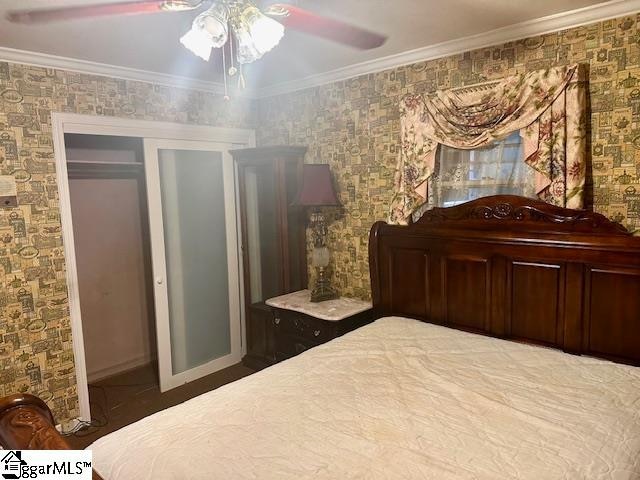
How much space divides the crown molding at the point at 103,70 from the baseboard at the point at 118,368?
244 centimetres

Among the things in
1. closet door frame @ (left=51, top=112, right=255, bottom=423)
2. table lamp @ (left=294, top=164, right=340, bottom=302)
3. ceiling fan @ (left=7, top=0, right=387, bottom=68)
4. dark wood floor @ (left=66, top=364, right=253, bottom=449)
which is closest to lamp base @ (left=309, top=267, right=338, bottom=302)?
table lamp @ (left=294, top=164, right=340, bottom=302)

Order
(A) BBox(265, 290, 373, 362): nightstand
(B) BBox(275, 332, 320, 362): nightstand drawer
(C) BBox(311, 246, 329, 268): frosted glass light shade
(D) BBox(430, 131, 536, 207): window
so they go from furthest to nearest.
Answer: (C) BBox(311, 246, 329, 268): frosted glass light shade, (B) BBox(275, 332, 320, 362): nightstand drawer, (A) BBox(265, 290, 373, 362): nightstand, (D) BBox(430, 131, 536, 207): window

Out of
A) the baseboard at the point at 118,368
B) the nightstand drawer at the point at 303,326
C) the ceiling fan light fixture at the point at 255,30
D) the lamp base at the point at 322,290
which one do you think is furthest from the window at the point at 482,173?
the baseboard at the point at 118,368

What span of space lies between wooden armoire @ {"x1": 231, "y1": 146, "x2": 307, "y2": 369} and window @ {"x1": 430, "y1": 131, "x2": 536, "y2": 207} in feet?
3.95

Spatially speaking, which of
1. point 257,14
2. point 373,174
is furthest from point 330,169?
point 257,14

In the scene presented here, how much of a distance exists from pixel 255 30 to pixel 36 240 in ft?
7.27

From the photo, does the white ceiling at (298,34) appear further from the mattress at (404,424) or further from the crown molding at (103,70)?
the mattress at (404,424)

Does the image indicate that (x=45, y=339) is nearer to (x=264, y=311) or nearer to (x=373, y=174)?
(x=264, y=311)

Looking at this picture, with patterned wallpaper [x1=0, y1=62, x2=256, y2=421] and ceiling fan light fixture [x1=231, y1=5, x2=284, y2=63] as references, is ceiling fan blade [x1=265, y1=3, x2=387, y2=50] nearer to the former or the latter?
ceiling fan light fixture [x1=231, y1=5, x2=284, y2=63]

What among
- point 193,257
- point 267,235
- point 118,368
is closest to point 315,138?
point 267,235

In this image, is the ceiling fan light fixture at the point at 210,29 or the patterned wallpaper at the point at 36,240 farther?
the patterned wallpaper at the point at 36,240

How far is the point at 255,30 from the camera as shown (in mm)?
1497

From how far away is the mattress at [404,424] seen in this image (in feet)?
4.73

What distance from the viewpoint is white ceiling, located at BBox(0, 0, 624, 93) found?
220cm
